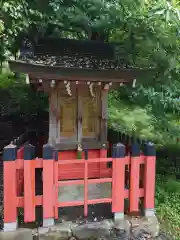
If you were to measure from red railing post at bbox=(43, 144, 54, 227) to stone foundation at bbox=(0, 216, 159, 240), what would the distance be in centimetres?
16

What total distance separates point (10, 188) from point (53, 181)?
62 cm

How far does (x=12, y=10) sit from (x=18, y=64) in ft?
4.81

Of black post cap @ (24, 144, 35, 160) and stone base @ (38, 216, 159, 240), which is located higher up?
black post cap @ (24, 144, 35, 160)

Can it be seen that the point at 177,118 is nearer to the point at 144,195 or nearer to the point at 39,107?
the point at 144,195

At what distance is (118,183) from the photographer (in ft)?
13.0

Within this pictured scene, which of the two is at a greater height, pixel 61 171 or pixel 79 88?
pixel 79 88

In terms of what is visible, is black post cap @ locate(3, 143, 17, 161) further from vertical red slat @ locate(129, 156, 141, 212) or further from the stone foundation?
vertical red slat @ locate(129, 156, 141, 212)

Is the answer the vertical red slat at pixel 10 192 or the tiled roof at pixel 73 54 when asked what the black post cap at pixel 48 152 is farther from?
the tiled roof at pixel 73 54

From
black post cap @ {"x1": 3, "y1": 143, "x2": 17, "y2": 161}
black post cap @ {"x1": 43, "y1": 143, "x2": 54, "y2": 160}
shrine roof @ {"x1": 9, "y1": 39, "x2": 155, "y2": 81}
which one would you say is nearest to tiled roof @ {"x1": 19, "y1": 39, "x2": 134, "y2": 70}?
shrine roof @ {"x1": 9, "y1": 39, "x2": 155, "y2": 81}

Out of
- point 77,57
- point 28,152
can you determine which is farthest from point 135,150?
point 77,57

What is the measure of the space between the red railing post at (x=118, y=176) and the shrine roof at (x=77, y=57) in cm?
139

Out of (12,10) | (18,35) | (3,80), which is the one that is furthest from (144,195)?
(3,80)

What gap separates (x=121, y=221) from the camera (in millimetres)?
4039

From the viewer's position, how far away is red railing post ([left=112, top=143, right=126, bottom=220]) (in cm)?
394
